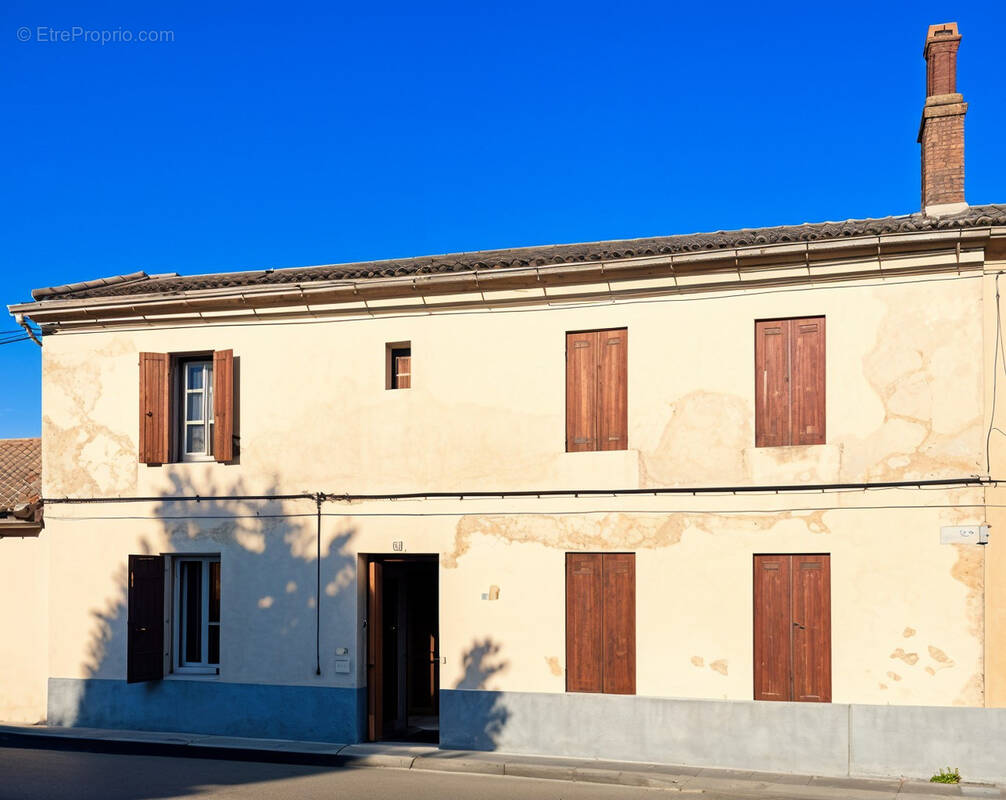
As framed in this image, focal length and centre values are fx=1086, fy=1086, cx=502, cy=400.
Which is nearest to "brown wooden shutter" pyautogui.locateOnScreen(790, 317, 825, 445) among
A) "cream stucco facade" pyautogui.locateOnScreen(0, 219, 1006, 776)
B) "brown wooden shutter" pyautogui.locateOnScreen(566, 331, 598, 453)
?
"cream stucco facade" pyautogui.locateOnScreen(0, 219, 1006, 776)

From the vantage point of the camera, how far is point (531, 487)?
1419 centimetres

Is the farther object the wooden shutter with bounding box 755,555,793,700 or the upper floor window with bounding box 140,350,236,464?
the upper floor window with bounding box 140,350,236,464

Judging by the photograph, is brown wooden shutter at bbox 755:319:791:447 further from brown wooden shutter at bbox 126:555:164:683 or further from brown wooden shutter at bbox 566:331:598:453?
brown wooden shutter at bbox 126:555:164:683

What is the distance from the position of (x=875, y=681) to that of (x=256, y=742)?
8.06m

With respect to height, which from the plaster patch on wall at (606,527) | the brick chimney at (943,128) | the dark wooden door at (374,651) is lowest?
the dark wooden door at (374,651)

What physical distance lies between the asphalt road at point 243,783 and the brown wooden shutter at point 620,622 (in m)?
1.49

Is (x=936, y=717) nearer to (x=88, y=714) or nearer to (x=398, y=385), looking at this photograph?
(x=398, y=385)

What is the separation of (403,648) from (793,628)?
19.7 feet

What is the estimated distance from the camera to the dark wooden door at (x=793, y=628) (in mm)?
12805

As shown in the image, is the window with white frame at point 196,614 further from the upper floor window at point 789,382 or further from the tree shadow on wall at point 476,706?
the upper floor window at point 789,382

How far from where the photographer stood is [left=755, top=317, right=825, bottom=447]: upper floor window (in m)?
13.2

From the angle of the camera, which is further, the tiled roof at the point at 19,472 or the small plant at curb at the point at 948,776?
the tiled roof at the point at 19,472

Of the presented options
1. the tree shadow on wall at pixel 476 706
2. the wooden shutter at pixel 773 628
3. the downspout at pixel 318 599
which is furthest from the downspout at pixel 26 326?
the wooden shutter at pixel 773 628

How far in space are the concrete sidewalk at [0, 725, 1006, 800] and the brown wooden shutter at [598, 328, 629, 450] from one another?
157 inches
